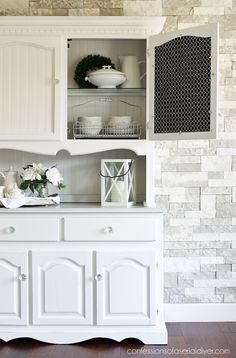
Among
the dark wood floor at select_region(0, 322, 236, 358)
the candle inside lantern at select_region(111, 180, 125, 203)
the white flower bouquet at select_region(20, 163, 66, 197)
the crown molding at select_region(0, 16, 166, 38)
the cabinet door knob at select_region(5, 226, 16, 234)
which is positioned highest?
the crown molding at select_region(0, 16, 166, 38)

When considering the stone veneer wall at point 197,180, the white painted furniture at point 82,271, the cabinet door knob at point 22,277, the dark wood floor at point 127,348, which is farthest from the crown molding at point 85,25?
the dark wood floor at point 127,348

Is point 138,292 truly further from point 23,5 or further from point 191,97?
point 23,5

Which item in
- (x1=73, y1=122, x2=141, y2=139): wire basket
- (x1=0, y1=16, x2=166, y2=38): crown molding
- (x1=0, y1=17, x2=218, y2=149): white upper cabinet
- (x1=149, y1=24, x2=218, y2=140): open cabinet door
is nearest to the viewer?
(x1=149, y1=24, x2=218, y2=140): open cabinet door

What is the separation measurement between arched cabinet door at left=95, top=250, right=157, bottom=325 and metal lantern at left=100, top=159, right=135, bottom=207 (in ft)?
1.08

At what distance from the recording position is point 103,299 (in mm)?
2750

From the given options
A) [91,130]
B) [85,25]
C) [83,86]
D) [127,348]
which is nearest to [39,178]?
[91,130]

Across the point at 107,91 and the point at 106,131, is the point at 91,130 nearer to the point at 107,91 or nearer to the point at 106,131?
the point at 106,131

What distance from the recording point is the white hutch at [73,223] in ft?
9.00

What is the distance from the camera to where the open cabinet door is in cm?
259

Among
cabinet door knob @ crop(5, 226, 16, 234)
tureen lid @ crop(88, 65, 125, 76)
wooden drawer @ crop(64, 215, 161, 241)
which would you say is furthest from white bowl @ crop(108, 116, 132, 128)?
cabinet door knob @ crop(5, 226, 16, 234)

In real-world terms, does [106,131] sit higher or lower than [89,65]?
lower

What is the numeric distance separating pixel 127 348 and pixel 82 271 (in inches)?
19.5

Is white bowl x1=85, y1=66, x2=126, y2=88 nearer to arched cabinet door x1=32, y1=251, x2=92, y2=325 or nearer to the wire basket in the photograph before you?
the wire basket

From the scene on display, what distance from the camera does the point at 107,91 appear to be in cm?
300
